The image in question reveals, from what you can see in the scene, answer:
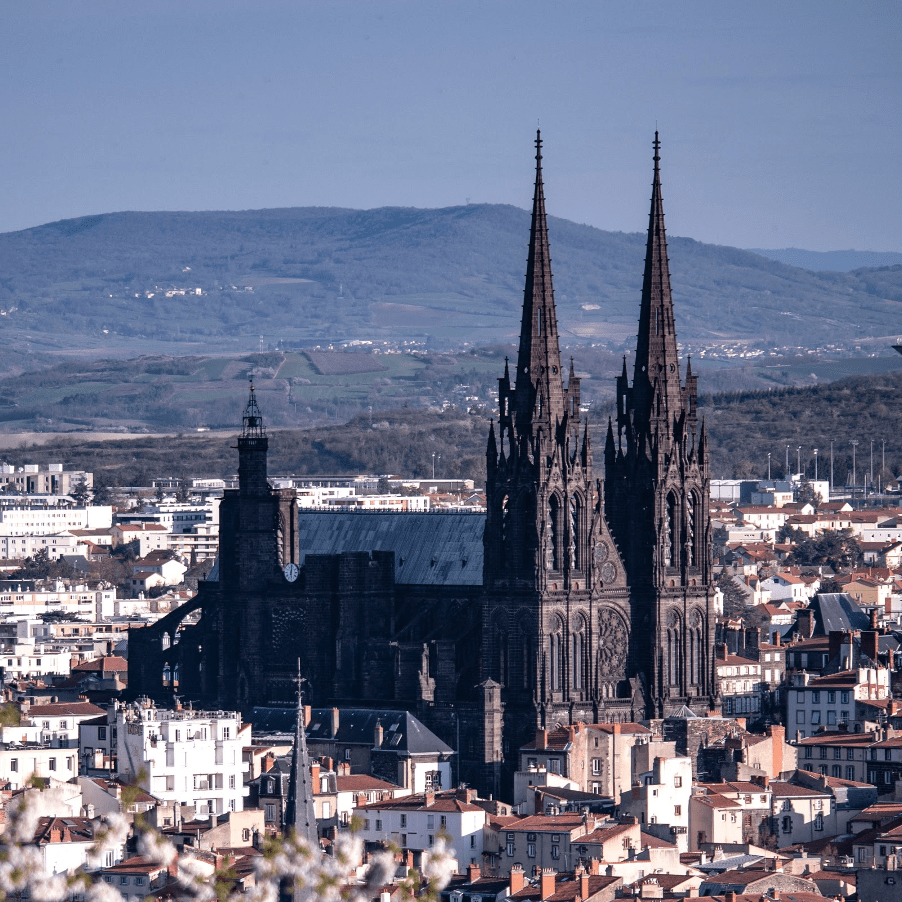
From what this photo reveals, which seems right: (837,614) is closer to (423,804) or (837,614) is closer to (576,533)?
(576,533)

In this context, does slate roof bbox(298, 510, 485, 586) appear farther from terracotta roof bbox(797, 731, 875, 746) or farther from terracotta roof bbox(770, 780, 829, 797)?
terracotta roof bbox(770, 780, 829, 797)

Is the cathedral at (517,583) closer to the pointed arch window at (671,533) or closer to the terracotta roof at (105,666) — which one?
the pointed arch window at (671,533)

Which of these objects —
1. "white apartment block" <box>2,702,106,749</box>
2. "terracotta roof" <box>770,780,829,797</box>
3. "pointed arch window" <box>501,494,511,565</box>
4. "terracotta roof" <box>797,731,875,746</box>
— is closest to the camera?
"terracotta roof" <box>770,780,829,797</box>

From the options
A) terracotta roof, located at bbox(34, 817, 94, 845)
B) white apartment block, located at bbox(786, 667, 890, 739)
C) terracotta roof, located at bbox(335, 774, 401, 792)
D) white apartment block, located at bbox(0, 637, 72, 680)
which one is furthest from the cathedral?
white apartment block, located at bbox(0, 637, 72, 680)

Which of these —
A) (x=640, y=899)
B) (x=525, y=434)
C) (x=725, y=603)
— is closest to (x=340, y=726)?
(x=525, y=434)

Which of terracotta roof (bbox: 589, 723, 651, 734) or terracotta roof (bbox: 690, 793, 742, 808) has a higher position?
terracotta roof (bbox: 589, 723, 651, 734)

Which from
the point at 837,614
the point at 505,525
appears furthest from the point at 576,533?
the point at 837,614

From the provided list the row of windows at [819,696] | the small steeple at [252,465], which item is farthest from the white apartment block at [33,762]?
the row of windows at [819,696]
